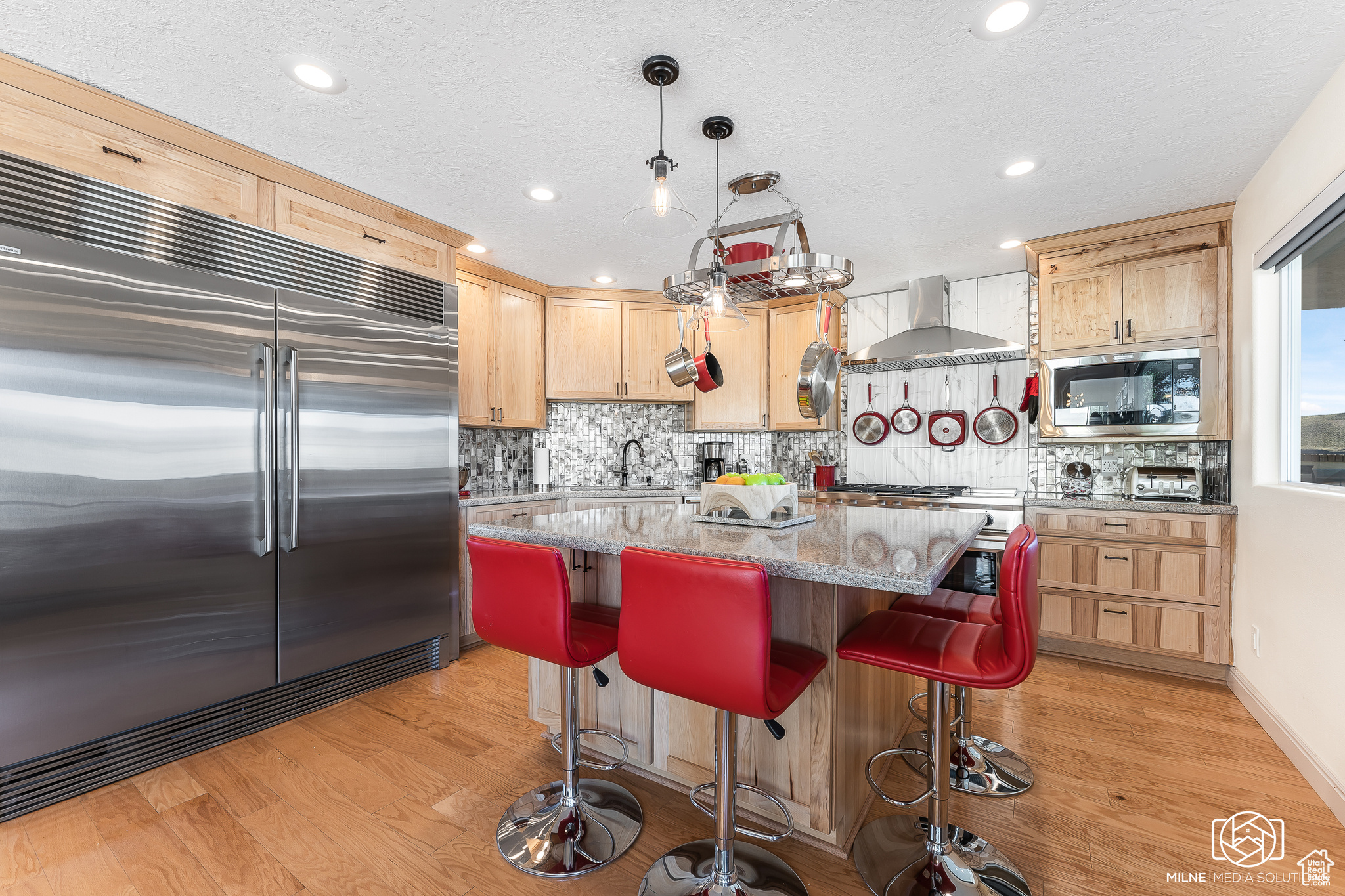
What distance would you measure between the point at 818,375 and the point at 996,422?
2403 millimetres

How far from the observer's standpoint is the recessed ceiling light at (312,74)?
5.92 feet

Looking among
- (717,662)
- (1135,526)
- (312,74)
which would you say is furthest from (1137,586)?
(312,74)

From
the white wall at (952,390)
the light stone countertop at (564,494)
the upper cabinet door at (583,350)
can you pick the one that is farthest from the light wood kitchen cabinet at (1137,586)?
the upper cabinet door at (583,350)

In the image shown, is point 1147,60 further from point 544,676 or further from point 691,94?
point 544,676

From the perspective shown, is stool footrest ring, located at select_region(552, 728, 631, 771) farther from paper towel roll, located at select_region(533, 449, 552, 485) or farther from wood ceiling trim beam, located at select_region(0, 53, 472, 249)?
wood ceiling trim beam, located at select_region(0, 53, 472, 249)

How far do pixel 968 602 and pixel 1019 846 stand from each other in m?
0.69

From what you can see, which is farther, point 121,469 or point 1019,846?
point 121,469

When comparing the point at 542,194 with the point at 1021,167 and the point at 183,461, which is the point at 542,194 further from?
the point at 1021,167

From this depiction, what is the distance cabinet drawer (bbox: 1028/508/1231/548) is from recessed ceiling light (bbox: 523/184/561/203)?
307 centimetres

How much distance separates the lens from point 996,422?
13.0 ft

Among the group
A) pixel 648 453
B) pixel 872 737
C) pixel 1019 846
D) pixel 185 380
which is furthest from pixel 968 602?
pixel 648 453

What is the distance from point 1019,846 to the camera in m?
1.69

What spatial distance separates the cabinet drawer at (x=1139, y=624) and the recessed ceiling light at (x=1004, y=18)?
109 inches

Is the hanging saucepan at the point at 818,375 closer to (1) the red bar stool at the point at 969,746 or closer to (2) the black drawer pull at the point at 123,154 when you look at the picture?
(1) the red bar stool at the point at 969,746
